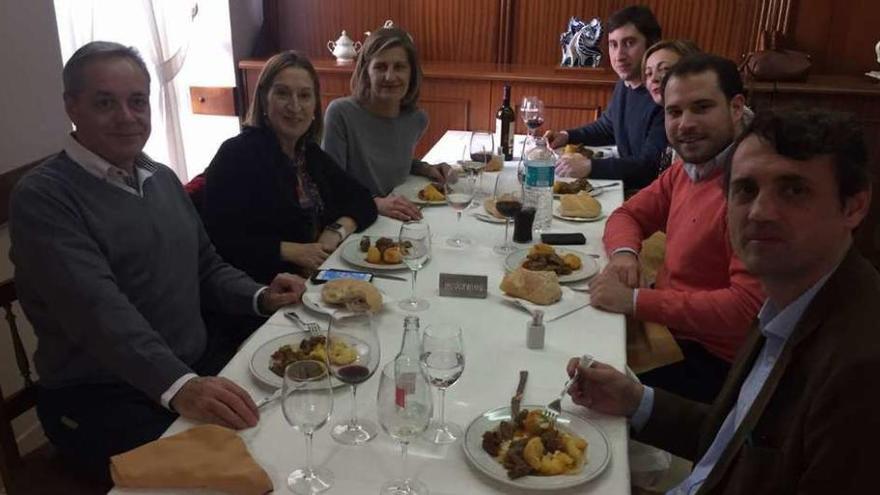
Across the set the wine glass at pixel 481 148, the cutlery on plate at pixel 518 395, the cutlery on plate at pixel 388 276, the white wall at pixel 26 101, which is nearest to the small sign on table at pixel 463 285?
the cutlery on plate at pixel 388 276

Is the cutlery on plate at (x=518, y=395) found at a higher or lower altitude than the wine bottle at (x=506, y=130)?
lower

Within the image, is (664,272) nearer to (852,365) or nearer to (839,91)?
(852,365)

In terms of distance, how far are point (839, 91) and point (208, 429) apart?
373 centimetres

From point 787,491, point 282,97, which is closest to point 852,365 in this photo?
point 787,491

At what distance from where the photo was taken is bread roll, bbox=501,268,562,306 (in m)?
1.66

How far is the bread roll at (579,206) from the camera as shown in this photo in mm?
2328

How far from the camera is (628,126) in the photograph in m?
3.29

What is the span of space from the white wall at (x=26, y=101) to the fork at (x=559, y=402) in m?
1.78

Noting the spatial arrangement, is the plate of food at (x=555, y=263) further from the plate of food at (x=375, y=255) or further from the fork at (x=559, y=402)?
the fork at (x=559, y=402)

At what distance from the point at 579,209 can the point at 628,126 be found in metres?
1.13

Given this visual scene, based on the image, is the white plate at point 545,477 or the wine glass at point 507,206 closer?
the white plate at point 545,477

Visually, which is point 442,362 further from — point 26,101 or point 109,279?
point 26,101

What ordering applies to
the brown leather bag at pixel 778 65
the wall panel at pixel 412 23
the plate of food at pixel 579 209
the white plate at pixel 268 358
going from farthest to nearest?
the wall panel at pixel 412 23 < the brown leather bag at pixel 778 65 < the plate of food at pixel 579 209 < the white plate at pixel 268 358

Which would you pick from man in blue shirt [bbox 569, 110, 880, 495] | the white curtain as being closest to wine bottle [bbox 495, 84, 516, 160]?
the white curtain
